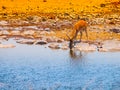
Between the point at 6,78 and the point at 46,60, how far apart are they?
3.07 m

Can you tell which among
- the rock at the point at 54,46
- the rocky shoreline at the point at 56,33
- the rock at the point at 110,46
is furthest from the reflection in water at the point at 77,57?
the rock at the point at 110,46

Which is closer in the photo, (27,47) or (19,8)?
(27,47)

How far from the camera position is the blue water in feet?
41.7

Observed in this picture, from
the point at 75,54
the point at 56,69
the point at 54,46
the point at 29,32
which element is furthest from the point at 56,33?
the point at 56,69

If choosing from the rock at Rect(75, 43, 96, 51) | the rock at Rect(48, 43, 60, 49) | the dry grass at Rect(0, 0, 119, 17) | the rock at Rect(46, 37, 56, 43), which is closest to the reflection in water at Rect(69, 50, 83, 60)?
the rock at Rect(75, 43, 96, 51)

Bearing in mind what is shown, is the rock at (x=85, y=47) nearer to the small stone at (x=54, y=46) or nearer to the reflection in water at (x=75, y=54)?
the reflection in water at (x=75, y=54)

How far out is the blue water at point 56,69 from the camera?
41.7 feet

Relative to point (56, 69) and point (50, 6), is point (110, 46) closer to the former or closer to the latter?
point (56, 69)

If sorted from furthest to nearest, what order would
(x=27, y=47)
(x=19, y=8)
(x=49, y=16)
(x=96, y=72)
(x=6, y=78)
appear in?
(x=19, y=8)
(x=49, y=16)
(x=27, y=47)
(x=96, y=72)
(x=6, y=78)

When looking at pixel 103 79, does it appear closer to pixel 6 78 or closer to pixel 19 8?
pixel 6 78

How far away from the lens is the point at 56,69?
14766mm

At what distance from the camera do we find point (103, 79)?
13547 millimetres

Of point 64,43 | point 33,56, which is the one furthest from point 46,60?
point 64,43

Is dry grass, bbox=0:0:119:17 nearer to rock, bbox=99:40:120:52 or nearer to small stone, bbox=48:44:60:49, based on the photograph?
rock, bbox=99:40:120:52
